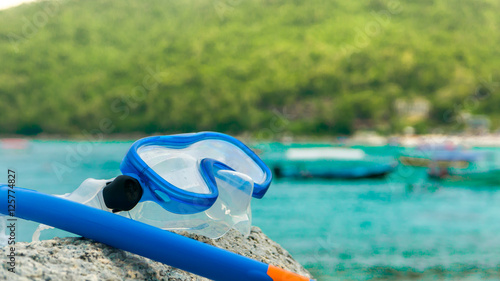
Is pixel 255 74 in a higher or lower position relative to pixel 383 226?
higher

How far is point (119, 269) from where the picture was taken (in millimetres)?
1742

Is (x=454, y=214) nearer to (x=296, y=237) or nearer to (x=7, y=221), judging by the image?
(x=296, y=237)

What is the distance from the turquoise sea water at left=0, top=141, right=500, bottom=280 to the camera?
13578mm

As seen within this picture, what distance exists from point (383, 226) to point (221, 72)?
64535 mm

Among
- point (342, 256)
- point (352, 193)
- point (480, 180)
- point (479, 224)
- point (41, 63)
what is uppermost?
point (41, 63)

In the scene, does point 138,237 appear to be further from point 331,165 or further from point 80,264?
point 331,165

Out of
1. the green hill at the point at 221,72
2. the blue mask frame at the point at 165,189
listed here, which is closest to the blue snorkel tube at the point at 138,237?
the blue mask frame at the point at 165,189

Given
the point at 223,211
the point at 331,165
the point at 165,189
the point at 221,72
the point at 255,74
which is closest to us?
the point at 165,189

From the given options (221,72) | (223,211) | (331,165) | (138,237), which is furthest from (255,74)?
(138,237)

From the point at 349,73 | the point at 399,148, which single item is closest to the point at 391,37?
the point at 349,73

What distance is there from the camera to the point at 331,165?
5578 cm

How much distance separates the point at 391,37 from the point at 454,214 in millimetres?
68808

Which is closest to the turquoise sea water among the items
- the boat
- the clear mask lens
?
the clear mask lens

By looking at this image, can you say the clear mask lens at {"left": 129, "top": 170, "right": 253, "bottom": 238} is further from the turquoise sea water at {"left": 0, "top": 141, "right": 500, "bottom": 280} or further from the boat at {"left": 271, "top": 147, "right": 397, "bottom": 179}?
the boat at {"left": 271, "top": 147, "right": 397, "bottom": 179}
